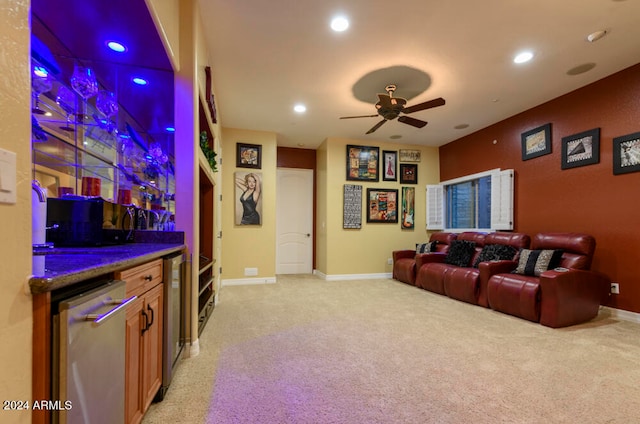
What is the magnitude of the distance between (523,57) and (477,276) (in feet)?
8.59

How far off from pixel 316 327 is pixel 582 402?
203 cm

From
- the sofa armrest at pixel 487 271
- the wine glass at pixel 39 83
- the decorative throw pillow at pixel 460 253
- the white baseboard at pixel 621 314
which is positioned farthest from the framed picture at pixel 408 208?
the wine glass at pixel 39 83

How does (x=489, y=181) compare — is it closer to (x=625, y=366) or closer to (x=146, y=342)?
(x=625, y=366)

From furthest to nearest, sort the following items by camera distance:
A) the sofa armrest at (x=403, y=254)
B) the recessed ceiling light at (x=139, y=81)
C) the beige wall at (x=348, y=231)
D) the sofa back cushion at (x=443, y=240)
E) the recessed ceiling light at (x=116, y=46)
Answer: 1. the beige wall at (x=348, y=231)
2. the sofa armrest at (x=403, y=254)
3. the sofa back cushion at (x=443, y=240)
4. the recessed ceiling light at (x=139, y=81)
5. the recessed ceiling light at (x=116, y=46)


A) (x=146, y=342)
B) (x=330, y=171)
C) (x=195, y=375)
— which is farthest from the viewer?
(x=330, y=171)

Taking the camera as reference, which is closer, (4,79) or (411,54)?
(4,79)

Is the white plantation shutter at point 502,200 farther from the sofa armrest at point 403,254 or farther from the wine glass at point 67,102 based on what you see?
the wine glass at point 67,102

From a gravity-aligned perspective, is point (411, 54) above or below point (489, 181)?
above

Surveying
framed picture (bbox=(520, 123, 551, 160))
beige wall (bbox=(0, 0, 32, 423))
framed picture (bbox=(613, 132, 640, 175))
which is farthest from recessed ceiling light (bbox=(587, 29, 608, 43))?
beige wall (bbox=(0, 0, 32, 423))

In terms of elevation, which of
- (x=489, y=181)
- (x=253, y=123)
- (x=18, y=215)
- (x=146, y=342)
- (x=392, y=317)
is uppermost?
(x=253, y=123)

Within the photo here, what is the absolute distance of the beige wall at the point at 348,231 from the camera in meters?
5.69

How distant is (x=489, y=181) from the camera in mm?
5145

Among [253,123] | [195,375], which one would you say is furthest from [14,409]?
[253,123]

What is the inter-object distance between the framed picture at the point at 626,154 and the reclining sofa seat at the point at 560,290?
85 centimetres
